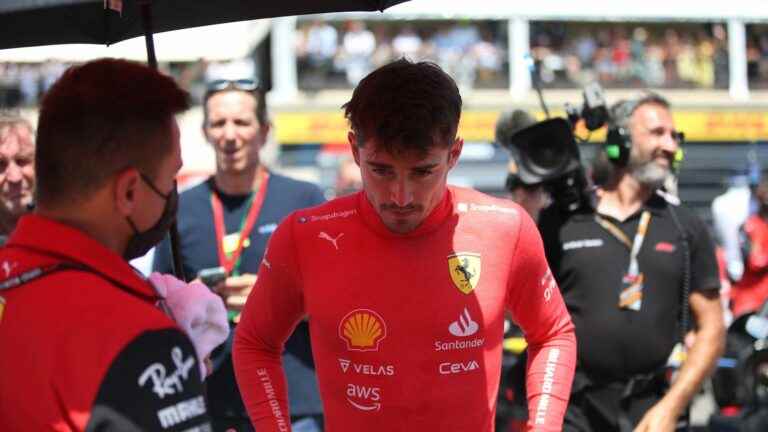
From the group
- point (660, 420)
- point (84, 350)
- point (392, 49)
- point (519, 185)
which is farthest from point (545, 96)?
point (84, 350)

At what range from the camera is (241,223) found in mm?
5164

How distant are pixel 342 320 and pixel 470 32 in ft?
78.7

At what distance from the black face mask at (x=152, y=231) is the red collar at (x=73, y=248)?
0.08m

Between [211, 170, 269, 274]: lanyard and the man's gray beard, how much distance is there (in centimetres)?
163

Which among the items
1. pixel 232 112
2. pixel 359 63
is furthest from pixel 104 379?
pixel 359 63

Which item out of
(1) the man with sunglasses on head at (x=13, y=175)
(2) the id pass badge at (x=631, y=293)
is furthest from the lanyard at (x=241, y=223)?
(2) the id pass badge at (x=631, y=293)

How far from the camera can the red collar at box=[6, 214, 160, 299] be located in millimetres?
2195

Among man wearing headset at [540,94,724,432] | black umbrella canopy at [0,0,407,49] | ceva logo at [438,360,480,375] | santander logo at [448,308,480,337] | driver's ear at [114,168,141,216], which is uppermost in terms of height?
black umbrella canopy at [0,0,407,49]

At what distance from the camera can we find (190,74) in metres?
21.1

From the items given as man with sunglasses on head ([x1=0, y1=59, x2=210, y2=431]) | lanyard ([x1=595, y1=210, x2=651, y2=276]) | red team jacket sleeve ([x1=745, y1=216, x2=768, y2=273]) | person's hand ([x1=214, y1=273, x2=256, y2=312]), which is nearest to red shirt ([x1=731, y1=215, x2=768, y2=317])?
red team jacket sleeve ([x1=745, y1=216, x2=768, y2=273])

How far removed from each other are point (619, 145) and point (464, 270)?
2103 millimetres

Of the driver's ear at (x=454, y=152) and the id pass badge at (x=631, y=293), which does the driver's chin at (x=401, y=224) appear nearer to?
the driver's ear at (x=454, y=152)

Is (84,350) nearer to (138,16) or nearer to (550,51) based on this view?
(138,16)

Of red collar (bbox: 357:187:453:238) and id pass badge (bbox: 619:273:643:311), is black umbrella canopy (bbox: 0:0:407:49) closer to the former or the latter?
red collar (bbox: 357:187:453:238)
